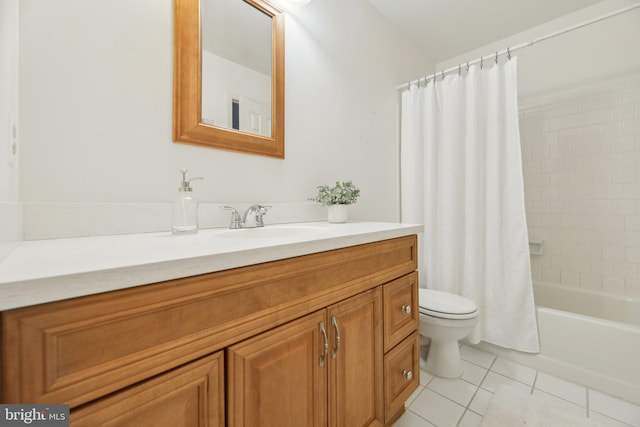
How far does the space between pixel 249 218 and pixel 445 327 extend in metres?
1.19

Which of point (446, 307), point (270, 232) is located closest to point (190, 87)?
point (270, 232)

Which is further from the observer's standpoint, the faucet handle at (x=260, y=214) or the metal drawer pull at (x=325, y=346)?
the faucet handle at (x=260, y=214)

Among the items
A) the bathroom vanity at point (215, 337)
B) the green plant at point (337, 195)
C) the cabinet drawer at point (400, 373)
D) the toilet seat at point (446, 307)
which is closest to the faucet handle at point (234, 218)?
the bathroom vanity at point (215, 337)

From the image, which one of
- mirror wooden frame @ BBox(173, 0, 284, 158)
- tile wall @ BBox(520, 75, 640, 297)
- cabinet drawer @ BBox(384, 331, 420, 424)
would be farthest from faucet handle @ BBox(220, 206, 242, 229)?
tile wall @ BBox(520, 75, 640, 297)

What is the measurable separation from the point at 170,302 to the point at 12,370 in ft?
0.63

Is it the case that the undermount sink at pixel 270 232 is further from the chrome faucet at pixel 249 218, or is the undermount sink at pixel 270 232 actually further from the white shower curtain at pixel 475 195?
the white shower curtain at pixel 475 195

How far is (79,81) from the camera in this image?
808 millimetres

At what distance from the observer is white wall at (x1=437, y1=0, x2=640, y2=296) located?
177cm

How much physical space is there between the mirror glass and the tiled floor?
5.04 ft

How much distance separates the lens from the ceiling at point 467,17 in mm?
1802

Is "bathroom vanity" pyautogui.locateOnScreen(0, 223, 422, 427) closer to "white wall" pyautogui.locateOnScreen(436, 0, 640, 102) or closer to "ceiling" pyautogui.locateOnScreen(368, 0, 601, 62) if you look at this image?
"ceiling" pyautogui.locateOnScreen(368, 0, 601, 62)

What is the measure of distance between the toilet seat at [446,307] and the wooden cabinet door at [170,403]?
124cm

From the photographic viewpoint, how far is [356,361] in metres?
0.88

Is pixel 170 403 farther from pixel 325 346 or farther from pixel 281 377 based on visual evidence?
pixel 325 346
